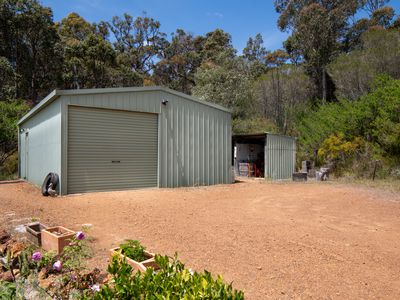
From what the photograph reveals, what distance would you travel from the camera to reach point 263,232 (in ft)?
14.5

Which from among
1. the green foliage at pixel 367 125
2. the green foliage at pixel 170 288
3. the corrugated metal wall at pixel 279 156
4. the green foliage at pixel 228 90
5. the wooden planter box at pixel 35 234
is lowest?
the wooden planter box at pixel 35 234

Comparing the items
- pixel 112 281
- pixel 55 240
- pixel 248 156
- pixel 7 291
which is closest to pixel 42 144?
pixel 55 240

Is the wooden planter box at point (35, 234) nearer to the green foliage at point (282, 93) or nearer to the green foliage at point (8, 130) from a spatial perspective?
the green foliage at point (8, 130)

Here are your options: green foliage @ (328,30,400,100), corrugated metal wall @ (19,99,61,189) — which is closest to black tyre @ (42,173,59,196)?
corrugated metal wall @ (19,99,61,189)

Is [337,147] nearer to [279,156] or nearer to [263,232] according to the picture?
[279,156]

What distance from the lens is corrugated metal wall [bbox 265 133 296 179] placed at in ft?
44.7

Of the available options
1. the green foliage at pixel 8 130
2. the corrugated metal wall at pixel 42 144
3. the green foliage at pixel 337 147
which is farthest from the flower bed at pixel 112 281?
the green foliage at pixel 8 130

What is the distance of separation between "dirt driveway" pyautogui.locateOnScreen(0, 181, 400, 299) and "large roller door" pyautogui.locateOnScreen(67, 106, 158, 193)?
0.67 meters

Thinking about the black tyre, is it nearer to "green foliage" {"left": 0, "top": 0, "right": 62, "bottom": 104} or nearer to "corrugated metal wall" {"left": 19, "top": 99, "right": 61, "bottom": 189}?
"corrugated metal wall" {"left": 19, "top": 99, "right": 61, "bottom": 189}

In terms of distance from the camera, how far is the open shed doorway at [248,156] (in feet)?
49.9

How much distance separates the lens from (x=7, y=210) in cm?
598

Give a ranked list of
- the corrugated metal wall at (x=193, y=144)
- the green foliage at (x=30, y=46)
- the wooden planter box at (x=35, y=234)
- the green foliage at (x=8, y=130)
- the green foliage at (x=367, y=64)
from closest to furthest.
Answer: the wooden planter box at (x=35, y=234) → the corrugated metal wall at (x=193, y=144) → the green foliage at (x=8, y=130) → the green foliage at (x=367, y=64) → the green foliage at (x=30, y=46)

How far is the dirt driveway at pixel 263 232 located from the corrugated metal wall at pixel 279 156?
17.9 feet

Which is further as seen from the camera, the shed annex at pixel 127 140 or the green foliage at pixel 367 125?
the green foliage at pixel 367 125
